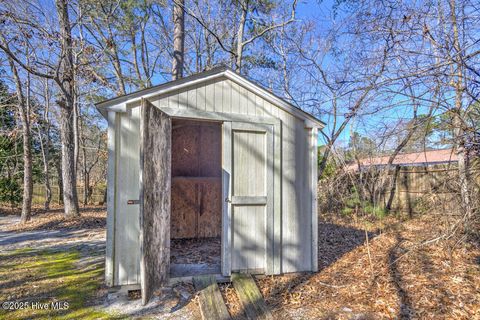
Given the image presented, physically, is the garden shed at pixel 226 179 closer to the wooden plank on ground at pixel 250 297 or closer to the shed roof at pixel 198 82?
the shed roof at pixel 198 82

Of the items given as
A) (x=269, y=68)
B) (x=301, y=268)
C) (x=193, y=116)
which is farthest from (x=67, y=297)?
(x=269, y=68)

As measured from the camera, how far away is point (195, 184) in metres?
5.72

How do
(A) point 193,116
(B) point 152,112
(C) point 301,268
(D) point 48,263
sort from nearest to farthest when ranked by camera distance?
(B) point 152,112 → (A) point 193,116 → (C) point 301,268 → (D) point 48,263

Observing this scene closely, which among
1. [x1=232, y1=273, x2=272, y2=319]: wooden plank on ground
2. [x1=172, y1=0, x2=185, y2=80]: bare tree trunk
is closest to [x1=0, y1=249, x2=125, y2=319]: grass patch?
[x1=232, y1=273, x2=272, y2=319]: wooden plank on ground

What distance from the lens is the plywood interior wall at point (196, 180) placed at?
560 centimetres

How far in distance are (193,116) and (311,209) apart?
2.06 metres

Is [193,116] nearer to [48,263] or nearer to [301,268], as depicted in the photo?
[301,268]

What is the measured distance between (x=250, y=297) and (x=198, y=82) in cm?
261

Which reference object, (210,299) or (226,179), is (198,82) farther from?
(210,299)

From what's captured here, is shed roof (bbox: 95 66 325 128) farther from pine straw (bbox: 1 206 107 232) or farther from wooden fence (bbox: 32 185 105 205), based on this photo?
wooden fence (bbox: 32 185 105 205)

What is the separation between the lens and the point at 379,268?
3.85 meters

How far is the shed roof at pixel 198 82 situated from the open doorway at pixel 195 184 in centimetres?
186

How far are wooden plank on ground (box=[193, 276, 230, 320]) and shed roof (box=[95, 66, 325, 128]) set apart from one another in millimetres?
2276

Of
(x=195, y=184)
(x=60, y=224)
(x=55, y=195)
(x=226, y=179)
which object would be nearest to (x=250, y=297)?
(x=226, y=179)
